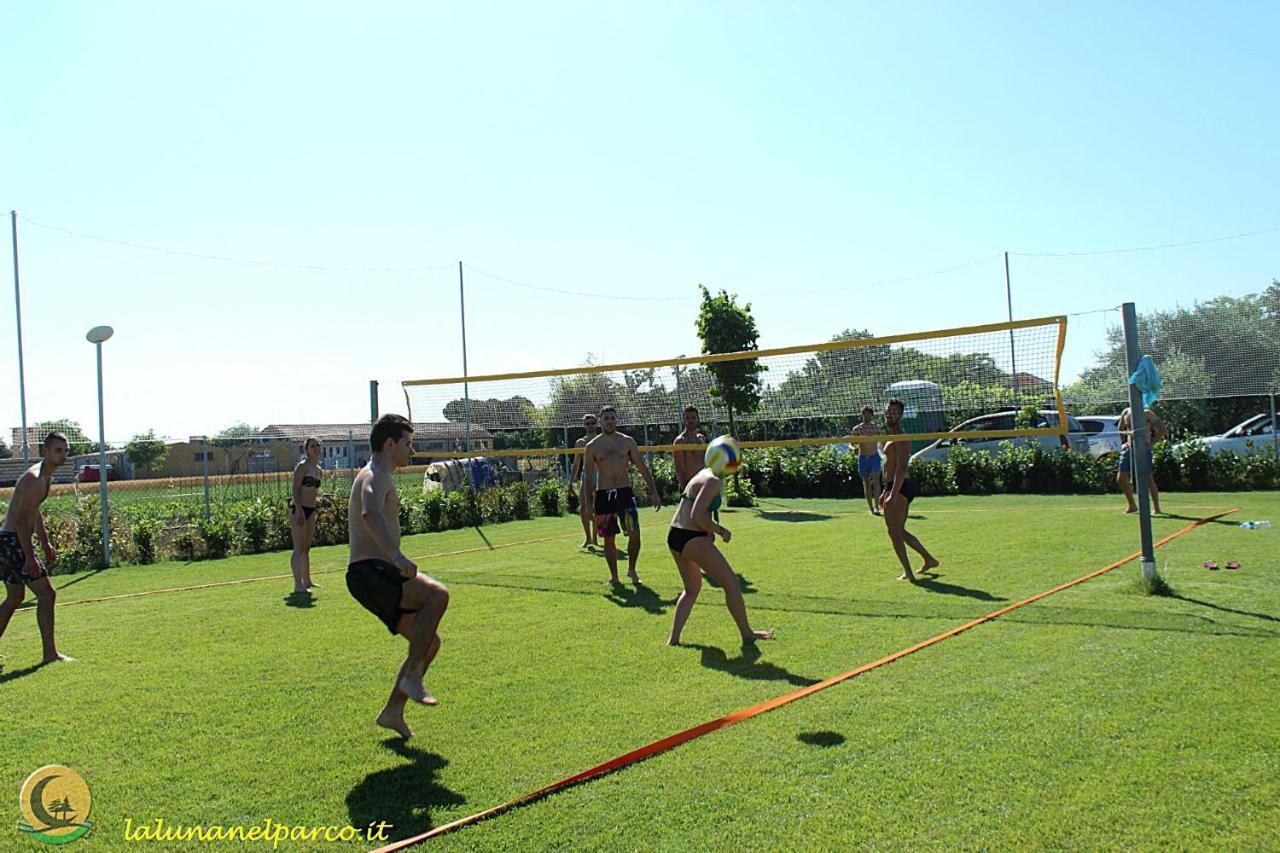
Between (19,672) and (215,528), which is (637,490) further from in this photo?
(19,672)

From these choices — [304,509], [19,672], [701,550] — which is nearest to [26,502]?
[19,672]

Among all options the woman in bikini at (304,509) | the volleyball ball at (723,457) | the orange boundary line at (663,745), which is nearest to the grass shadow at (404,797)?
the orange boundary line at (663,745)

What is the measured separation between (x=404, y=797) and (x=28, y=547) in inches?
200

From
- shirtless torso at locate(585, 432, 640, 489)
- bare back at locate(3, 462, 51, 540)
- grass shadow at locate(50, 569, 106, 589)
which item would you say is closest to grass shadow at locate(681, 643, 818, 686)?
shirtless torso at locate(585, 432, 640, 489)

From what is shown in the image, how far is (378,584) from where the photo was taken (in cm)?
532

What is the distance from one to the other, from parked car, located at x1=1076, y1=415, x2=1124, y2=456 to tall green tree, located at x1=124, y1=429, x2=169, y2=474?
2046 cm

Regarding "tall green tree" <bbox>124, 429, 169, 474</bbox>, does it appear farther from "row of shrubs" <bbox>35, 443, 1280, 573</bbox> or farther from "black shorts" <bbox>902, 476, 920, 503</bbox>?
"black shorts" <bbox>902, 476, 920, 503</bbox>

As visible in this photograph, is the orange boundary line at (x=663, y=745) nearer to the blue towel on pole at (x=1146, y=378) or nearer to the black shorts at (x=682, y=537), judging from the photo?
the black shorts at (x=682, y=537)

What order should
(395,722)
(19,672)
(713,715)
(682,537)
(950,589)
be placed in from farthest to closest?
(950,589), (19,672), (682,537), (713,715), (395,722)

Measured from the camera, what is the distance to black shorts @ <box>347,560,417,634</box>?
5.31 metres

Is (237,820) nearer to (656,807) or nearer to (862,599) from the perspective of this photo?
(656,807)

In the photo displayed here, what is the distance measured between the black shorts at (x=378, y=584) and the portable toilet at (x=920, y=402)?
24.8 ft

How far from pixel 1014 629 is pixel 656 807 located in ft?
13.8

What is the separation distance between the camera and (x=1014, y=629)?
7195 mm
